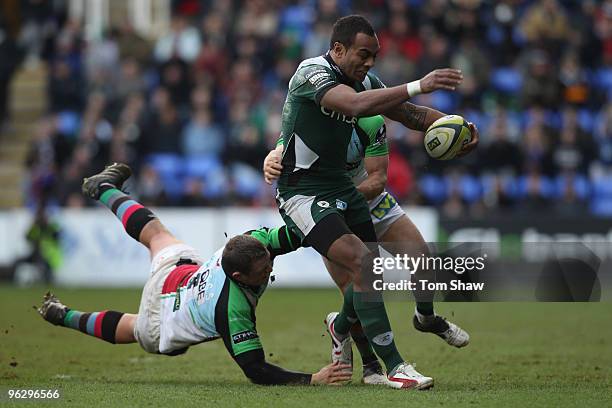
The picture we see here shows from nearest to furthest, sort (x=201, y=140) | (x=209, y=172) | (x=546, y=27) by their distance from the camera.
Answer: (x=209, y=172), (x=201, y=140), (x=546, y=27)

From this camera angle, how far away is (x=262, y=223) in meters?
18.7

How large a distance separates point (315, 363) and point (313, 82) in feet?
9.66

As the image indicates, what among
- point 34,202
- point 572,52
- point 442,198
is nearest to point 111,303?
point 34,202

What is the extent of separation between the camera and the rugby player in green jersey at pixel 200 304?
26.5 ft

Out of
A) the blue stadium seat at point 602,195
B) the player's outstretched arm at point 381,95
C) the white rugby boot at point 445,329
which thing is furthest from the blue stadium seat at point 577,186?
the player's outstretched arm at point 381,95

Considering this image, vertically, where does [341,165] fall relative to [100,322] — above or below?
above

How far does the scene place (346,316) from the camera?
861cm

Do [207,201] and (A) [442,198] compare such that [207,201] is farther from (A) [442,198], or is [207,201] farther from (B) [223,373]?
(B) [223,373]

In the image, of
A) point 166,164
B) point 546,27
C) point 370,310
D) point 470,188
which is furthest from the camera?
point 546,27

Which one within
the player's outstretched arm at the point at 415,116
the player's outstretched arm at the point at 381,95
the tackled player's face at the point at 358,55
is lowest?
the player's outstretched arm at the point at 415,116

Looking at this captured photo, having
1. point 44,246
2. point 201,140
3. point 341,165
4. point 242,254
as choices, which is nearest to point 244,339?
point 242,254

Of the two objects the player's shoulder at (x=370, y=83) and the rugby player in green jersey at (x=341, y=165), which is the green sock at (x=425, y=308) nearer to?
the rugby player in green jersey at (x=341, y=165)

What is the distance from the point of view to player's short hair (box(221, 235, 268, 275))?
805 cm

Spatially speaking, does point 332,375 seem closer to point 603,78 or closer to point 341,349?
point 341,349
